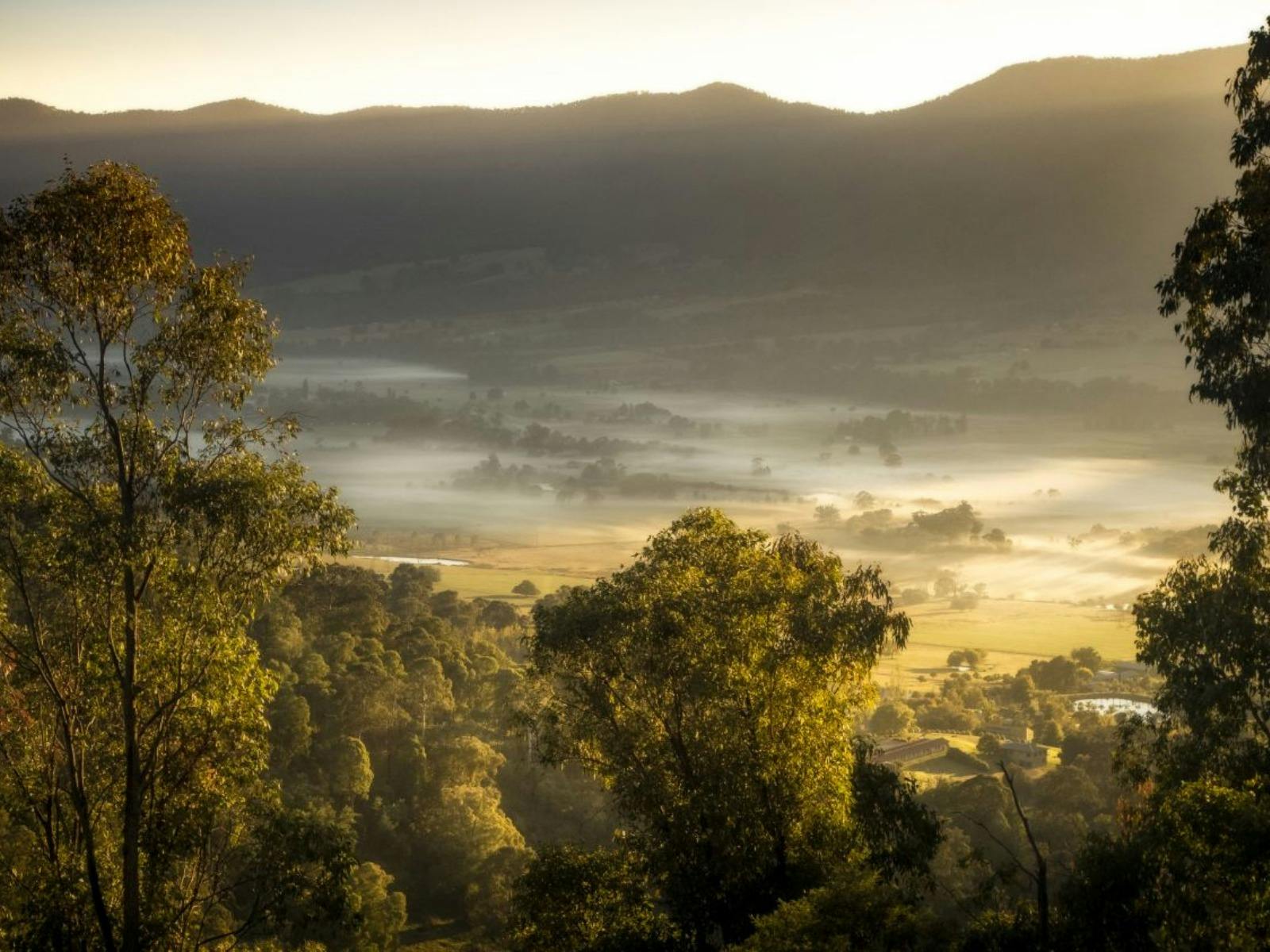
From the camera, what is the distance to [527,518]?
558 ft

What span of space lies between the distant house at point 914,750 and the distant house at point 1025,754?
10.7ft

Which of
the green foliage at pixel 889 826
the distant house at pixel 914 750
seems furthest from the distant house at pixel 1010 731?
the green foliage at pixel 889 826

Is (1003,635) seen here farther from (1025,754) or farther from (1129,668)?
(1025,754)

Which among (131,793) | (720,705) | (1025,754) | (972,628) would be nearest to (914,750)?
(1025,754)

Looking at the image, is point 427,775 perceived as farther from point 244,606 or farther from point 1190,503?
point 1190,503

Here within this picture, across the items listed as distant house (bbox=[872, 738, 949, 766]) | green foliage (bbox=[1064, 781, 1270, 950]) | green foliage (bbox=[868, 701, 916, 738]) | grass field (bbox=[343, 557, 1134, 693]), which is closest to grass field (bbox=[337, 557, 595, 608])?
grass field (bbox=[343, 557, 1134, 693])

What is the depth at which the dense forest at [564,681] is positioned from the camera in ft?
41.5

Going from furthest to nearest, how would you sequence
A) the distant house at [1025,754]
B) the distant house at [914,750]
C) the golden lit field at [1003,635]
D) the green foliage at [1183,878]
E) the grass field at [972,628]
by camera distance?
the grass field at [972,628] → the golden lit field at [1003,635] → the distant house at [914,750] → the distant house at [1025,754] → the green foliage at [1183,878]

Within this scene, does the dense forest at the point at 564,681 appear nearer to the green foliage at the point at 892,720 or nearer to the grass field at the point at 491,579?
the green foliage at the point at 892,720

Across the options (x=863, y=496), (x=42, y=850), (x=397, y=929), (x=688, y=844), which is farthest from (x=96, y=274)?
(x=863, y=496)

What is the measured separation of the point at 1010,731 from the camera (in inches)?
2413

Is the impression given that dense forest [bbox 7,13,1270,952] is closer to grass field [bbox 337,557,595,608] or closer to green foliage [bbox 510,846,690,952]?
green foliage [bbox 510,846,690,952]

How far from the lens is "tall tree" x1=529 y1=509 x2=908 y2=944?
16.0m

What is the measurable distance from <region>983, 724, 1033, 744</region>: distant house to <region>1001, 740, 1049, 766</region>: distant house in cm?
261
